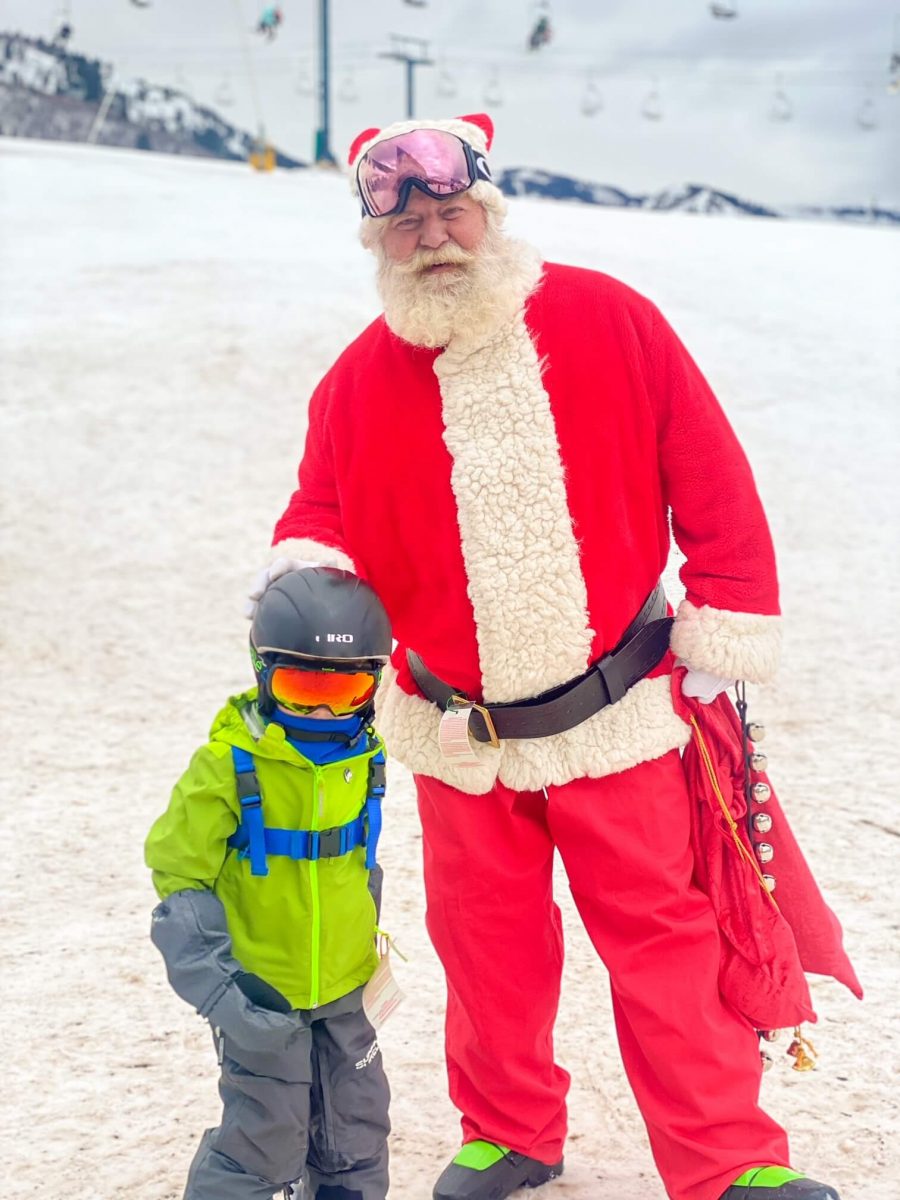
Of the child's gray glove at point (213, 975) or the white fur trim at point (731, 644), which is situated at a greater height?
the white fur trim at point (731, 644)

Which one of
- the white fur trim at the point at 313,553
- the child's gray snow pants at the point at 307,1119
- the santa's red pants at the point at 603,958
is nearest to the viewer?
the child's gray snow pants at the point at 307,1119

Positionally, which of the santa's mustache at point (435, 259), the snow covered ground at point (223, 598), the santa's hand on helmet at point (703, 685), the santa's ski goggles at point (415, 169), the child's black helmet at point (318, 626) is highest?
the santa's ski goggles at point (415, 169)

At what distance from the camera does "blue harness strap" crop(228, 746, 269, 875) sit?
1927 mm

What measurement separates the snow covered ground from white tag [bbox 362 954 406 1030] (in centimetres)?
59

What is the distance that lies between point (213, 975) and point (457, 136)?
1.42 m

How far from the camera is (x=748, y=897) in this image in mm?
2158

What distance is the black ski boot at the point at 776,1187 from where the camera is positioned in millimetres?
2023

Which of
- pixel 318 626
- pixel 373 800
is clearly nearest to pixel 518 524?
pixel 318 626

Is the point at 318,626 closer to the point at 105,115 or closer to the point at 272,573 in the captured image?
the point at 272,573

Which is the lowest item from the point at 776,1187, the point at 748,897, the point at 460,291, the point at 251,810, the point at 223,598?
the point at 223,598

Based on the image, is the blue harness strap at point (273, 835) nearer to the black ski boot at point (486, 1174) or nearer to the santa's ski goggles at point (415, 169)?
the black ski boot at point (486, 1174)

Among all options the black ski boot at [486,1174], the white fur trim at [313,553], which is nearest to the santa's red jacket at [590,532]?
the white fur trim at [313,553]

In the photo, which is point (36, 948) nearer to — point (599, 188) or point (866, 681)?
point (866, 681)

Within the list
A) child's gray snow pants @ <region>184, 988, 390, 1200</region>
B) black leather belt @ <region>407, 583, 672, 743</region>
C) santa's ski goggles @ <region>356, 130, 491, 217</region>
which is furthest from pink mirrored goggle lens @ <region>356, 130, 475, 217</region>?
child's gray snow pants @ <region>184, 988, 390, 1200</region>
